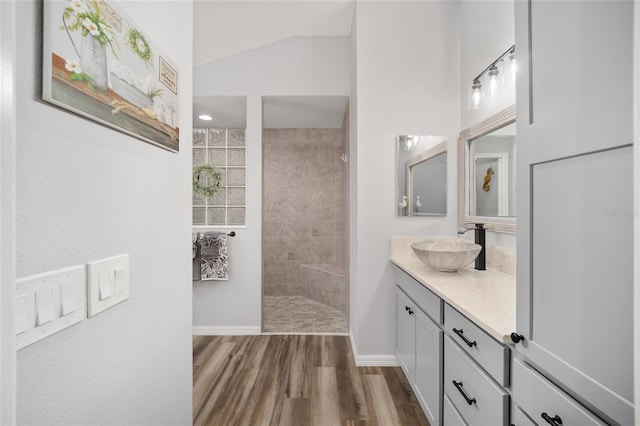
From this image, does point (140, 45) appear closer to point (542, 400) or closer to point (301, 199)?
point (542, 400)

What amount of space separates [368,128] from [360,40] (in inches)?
27.5

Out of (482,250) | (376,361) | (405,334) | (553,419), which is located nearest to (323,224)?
(376,361)

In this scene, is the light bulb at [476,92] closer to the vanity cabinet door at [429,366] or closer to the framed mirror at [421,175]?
the framed mirror at [421,175]

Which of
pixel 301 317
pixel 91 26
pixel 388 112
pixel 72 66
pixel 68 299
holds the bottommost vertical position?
pixel 301 317

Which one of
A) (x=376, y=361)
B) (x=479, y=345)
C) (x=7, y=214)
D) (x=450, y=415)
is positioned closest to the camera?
(x=7, y=214)

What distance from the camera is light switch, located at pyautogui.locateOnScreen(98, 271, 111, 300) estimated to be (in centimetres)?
71

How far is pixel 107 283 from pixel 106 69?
18.7 inches

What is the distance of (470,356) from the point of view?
4.25 ft

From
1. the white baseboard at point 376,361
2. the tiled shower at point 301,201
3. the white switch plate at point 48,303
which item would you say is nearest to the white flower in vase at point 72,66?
the white switch plate at point 48,303

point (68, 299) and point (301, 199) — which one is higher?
point (301, 199)

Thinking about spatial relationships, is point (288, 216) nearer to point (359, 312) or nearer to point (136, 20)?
point (359, 312)

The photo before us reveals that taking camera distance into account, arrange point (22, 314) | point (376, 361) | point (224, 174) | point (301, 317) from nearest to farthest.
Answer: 1. point (22, 314)
2. point (376, 361)
3. point (224, 174)
4. point (301, 317)

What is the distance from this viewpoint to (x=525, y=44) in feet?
2.93

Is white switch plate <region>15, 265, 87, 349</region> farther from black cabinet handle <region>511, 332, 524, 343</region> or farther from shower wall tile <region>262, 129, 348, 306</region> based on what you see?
shower wall tile <region>262, 129, 348, 306</region>
